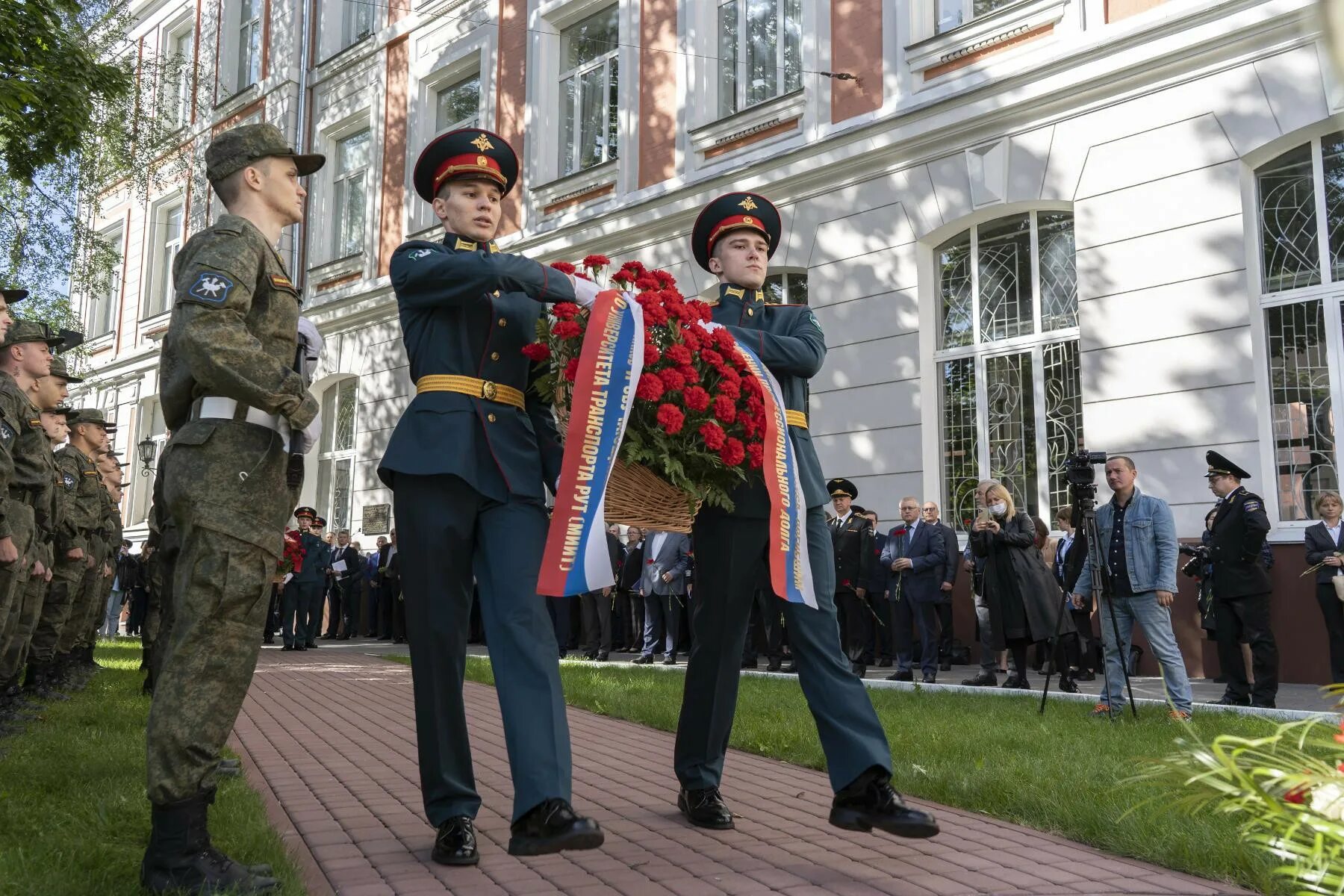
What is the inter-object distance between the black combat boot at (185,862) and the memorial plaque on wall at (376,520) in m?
18.8

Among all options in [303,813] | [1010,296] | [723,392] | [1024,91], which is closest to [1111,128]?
[1024,91]

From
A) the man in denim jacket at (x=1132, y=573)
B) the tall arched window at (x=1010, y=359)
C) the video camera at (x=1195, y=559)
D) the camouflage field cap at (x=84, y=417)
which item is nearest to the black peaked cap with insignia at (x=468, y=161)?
the man in denim jacket at (x=1132, y=573)

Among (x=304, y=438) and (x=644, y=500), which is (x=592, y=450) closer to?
(x=644, y=500)

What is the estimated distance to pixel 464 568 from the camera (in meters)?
3.79

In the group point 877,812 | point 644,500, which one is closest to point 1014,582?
point 877,812

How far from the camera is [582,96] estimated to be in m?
19.5

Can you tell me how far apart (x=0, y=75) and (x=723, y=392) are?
406 inches

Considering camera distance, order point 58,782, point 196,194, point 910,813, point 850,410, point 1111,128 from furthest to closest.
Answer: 1. point 196,194
2. point 850,410
3. point 1111,128
4. point 58,782
5. point 910,813

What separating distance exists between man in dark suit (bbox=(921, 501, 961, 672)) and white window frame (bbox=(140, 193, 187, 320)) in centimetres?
2491

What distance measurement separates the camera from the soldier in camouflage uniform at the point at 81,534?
8.78 meters

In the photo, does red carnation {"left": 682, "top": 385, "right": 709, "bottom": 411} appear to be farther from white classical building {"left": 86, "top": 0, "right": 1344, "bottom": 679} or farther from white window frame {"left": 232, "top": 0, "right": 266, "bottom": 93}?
white window frame {"left": 232, "top": 0, "right": 266, "bottom": 93}

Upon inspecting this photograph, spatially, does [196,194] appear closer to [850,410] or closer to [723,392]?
[850,410]

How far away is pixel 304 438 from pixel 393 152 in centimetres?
2068

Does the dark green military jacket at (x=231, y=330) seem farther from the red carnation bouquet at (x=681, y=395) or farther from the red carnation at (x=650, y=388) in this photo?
the red carnation at (x=650, y=388)
